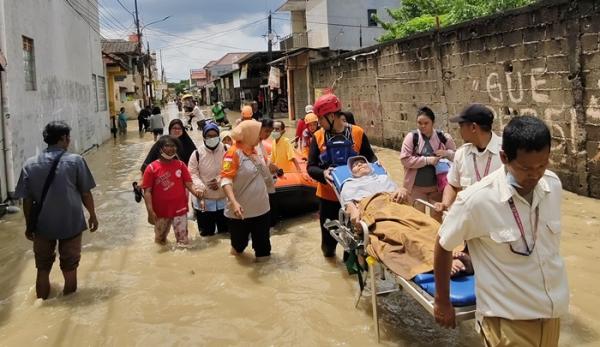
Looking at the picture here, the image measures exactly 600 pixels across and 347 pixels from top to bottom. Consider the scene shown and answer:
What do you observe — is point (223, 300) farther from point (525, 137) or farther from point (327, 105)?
point (525, 137)

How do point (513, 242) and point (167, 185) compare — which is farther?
point (167, 185)

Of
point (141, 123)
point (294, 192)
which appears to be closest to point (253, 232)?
point (294, 192)

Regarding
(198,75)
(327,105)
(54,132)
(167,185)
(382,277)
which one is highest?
(198,75)

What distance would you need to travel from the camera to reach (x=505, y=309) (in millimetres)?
2219

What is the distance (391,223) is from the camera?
371 centimetres

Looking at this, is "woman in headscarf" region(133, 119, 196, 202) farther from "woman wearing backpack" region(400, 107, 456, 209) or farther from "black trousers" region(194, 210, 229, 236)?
"woman wearing backpack" region(400, 107, 456, 209)

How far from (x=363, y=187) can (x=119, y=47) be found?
40015 millimetres

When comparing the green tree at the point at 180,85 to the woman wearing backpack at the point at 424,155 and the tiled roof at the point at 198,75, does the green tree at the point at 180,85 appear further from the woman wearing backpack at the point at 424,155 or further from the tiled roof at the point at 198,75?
the woman wearing backpack at the point at 424,155

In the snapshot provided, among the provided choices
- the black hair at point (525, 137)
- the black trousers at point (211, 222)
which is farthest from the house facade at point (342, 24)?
the black hair at point (525, 137)

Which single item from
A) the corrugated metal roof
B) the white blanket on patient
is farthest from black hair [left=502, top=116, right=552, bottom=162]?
the corrugated metal roof

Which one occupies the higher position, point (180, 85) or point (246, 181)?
point (180, 85)

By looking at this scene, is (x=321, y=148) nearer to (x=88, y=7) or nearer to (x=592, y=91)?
(x=592, y=91)

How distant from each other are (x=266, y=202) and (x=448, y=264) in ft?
10.4

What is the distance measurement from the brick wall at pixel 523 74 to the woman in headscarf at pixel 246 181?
4.74 meters
